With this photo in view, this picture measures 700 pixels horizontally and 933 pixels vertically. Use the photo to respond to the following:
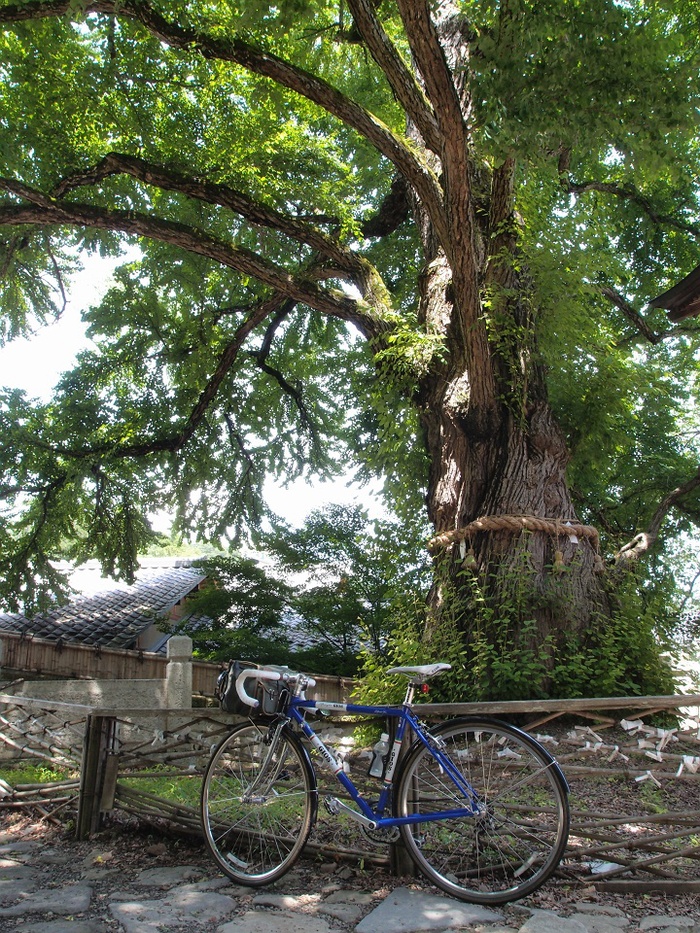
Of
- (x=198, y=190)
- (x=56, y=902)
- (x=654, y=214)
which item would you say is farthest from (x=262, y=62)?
(x=654, y=214)

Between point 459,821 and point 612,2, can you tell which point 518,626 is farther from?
point 612,2

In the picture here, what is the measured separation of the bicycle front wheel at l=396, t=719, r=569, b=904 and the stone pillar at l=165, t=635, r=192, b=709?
9513 mm

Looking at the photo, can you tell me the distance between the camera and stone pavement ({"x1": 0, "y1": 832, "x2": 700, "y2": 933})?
263 centimetres

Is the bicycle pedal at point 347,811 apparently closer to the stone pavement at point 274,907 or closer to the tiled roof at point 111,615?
the stone pavement at point 274,907

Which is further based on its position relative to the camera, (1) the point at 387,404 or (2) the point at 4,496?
(2) the point at 4,496

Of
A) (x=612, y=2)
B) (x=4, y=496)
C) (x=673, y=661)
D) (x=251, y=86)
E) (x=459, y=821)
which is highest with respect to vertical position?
(x=251, y=86)

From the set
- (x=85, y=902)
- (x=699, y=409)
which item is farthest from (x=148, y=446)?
(x=699, y=409)

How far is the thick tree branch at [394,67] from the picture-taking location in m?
5.39

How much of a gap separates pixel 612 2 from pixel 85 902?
6.08m

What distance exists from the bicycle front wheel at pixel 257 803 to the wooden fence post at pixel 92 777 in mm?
1027

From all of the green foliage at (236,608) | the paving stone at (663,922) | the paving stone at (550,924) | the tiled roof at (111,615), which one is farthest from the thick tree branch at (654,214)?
the paving stone at (550,924)

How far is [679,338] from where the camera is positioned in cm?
1539

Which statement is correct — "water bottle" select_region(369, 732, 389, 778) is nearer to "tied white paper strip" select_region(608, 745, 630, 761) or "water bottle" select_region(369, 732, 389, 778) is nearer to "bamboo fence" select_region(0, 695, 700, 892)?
"bamboo fence" select_region(0, 695, 700, 892)

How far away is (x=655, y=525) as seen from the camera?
11.9 m
